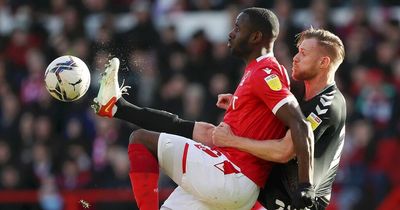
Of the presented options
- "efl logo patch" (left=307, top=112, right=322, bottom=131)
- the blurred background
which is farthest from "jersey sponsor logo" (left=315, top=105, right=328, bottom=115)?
the blurred background

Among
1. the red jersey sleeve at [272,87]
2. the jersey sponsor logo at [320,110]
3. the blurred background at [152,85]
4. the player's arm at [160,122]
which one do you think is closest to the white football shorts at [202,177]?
the player's arm at [160,122]

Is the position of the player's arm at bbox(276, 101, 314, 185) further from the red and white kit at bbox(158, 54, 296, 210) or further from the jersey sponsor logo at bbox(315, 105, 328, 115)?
the jersey sponsor logo at bbox(315, 105, 328, 115)

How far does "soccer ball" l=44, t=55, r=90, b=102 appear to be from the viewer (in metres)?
7.85

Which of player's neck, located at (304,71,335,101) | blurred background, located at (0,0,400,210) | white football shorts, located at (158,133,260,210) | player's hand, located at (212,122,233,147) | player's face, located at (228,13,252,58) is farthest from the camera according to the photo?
blurred background, located at (0,0,400,210)

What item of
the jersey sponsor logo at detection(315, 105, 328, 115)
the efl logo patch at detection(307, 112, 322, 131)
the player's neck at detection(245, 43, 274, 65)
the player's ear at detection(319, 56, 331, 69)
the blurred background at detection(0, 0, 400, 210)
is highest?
the player's neck at detection(245, 43, 274, 65)

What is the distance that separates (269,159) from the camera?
7320mm

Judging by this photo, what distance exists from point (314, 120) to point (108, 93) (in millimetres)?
1538

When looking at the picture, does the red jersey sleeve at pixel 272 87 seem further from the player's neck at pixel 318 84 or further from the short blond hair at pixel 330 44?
the short blond hair at pixel 330 44

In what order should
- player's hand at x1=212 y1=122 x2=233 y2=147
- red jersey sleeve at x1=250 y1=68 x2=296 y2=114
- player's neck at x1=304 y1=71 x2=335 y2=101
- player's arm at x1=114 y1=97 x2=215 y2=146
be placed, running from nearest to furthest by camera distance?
red jersey sleeve at x1=250 y1=68 x2=296 y2=114
player's hand at x1=212 y1=122 x2=233 y2=147
player's neck at x1=304 y1=71 x2=335 y2=101
player's arm at x1=114 y1=97 x2=215 y2=146

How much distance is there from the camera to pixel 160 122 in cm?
791

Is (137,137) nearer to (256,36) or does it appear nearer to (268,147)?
(268,147)

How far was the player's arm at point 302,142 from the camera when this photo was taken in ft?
23.1

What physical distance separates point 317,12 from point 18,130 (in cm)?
480

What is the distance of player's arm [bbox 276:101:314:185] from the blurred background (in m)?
4.76
